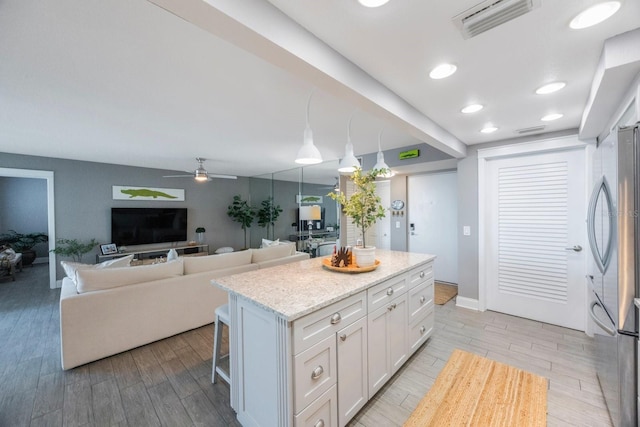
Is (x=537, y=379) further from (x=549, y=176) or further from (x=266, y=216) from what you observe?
(x=266, y=216)

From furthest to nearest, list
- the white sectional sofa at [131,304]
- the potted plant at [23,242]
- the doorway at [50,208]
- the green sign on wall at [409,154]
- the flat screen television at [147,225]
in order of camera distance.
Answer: the potted plant at [23,242] < the flat screen television at [147,225] < the doorway at [50,208] < the green sign on wall at [409,154] < the white sectional sofa at [131,304]

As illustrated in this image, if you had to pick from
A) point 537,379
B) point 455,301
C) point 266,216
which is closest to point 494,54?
point 537,379

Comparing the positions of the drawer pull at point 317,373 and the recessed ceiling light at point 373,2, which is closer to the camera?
the recessed ceiling light at point 373,2

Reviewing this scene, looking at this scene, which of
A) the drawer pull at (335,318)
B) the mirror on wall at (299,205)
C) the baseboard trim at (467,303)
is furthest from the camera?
the mirror on wall at (299,205)

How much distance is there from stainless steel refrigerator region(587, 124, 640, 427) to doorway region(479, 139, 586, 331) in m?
1.67

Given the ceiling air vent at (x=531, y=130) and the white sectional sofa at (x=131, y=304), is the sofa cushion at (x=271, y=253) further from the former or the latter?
the ceiling air vent at (x=531, y=130)

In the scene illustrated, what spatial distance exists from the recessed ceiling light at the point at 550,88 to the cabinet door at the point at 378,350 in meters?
2.06

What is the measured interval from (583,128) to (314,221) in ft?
15.3

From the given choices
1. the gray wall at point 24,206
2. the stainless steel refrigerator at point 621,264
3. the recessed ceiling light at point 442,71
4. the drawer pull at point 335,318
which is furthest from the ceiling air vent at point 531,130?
the gray wall at point 24,206

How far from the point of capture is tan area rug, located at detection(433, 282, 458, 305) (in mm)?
3869

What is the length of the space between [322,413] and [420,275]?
154 cm

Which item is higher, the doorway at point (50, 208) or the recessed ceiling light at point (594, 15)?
the recessed ceiling light at point (594, 15)

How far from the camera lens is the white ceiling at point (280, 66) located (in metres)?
1.20

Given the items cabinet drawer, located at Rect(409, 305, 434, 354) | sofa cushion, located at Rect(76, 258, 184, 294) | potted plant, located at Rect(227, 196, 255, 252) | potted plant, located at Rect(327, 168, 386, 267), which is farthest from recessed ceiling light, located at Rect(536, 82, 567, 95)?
potted plant, located at Rect(227, 196, 255, 252)
